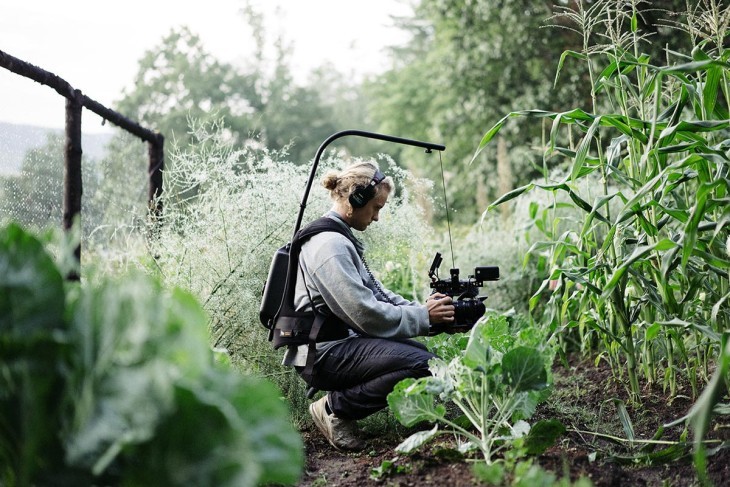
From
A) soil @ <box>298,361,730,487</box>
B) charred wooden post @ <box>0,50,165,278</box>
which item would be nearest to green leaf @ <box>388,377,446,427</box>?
soil @ <box>298,361,730,487</box>

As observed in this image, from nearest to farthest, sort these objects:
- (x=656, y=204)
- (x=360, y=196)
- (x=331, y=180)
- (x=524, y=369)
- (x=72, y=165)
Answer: (x=524, y=369) → (x=656, y=204) → (x=360, y=196) → (x=331, y=180) → (x=72, y=165)

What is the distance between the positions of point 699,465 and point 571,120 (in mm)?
1895

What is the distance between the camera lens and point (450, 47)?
14148 millimetres

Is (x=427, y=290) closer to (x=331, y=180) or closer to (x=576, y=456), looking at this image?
(x=331, y=180)

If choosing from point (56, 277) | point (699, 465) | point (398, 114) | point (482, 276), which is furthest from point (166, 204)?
point (398, 114)

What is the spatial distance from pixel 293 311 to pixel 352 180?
0.69m

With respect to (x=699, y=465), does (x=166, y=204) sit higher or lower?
higher

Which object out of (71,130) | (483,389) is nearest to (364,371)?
(483,389)

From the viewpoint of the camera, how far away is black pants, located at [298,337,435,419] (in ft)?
10.1

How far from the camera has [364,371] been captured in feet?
10.2

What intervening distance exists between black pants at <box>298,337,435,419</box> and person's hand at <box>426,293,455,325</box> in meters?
0.16

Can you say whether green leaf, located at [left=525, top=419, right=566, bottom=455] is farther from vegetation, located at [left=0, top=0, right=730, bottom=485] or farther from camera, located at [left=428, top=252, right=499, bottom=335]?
camera, located at [left=428, top=252, right=499, bottom=335]

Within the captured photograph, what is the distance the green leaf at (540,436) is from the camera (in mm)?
2441

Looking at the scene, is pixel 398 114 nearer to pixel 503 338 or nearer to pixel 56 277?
pixel 503 338
